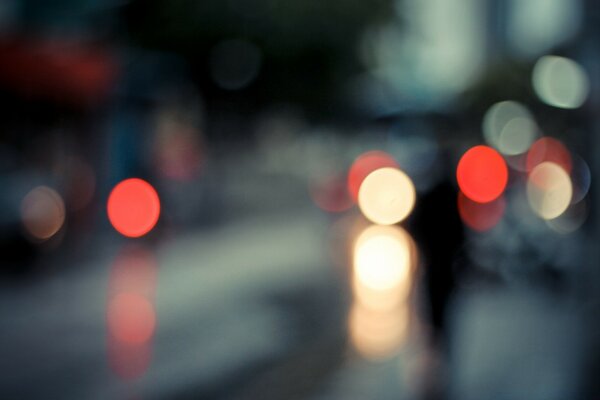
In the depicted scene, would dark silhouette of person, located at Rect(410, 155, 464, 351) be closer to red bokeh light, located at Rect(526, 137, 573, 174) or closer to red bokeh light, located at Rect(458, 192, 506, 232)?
red bokeh light, located at Rect(458, 192, 506, 232)

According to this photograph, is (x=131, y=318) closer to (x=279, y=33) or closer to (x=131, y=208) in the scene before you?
(x=131, y=208)

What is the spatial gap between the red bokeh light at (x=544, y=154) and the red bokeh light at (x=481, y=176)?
3.07 ft

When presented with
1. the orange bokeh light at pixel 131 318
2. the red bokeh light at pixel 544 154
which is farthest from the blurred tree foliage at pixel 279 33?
the orange bokeh light at pixel 131 318

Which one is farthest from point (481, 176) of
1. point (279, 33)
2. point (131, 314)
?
point (279, 33)

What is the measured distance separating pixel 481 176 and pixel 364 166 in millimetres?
4704

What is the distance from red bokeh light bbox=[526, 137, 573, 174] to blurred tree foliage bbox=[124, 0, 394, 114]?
7269mm

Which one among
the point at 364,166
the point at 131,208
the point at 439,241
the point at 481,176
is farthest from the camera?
the point at 364,166

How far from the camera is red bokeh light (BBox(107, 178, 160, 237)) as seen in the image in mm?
17344

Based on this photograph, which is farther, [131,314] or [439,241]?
[131,314]

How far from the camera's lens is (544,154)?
1739 centimetres

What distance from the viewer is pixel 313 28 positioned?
24531mm

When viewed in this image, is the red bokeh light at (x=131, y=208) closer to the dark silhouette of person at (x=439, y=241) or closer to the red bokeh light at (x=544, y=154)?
the red bokeh light at (x=544, y=154)

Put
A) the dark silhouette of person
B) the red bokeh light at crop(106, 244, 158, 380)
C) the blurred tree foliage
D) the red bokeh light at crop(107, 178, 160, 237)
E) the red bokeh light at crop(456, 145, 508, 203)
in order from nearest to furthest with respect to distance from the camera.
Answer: the dark silhouette of person < the red bokeh light at crop(106, 244, 158, 380) < the red bokeh light at crop(456, 145, 508, 203) < the red bokeh light at crop(107, 178, 160, 237) < the blurred tree foliage

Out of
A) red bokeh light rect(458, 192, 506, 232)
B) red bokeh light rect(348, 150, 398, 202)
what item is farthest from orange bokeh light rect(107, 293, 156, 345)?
red bokeh light rect(458, 192, 506, 232)
